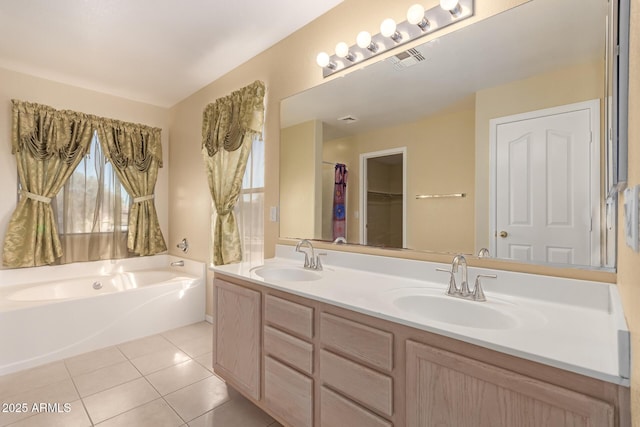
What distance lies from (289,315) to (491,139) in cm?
123

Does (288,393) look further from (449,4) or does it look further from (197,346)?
(449,4)

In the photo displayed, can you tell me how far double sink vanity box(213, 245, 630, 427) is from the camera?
2.60 ft

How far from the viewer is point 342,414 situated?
125cm

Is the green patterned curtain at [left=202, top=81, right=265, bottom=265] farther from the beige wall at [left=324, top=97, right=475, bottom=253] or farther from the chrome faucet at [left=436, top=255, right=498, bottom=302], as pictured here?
the chrome faucet at [left=436, top=255, right=498, bottom=302]

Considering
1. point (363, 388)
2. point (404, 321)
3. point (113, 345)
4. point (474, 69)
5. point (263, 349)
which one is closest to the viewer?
point (404, 321)

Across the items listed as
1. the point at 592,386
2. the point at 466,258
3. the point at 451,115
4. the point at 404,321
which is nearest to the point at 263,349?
the point at 404,321

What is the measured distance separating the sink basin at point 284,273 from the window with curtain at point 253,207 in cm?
58

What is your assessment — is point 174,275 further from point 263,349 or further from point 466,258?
point 466,258

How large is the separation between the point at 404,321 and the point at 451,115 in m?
1.03

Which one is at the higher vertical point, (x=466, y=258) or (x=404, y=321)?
(x=466, y=258)

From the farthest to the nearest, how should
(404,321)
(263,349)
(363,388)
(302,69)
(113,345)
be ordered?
(113,345) < (302,69) < (263,349) < (363,388) < (404,321)

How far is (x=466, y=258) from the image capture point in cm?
145

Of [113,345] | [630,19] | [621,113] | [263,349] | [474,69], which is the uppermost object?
[474,69]

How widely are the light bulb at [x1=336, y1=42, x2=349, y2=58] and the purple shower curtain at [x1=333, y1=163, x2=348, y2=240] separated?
656 mm
